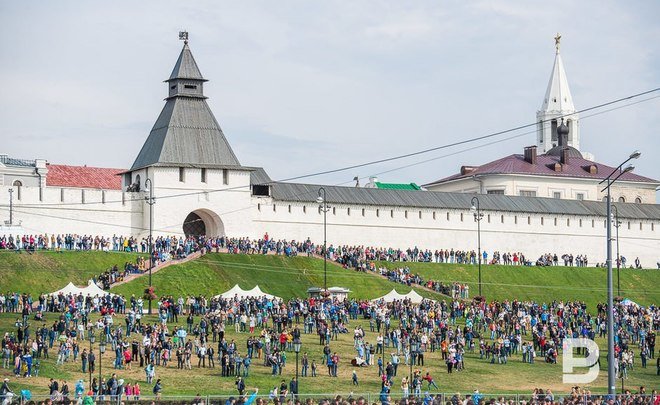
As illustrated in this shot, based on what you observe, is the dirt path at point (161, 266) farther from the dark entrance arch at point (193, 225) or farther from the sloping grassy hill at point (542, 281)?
the sloping grassy hill at point (542, 281)

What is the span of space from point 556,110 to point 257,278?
218ft

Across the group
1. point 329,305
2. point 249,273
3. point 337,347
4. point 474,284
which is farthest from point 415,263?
point 337,347

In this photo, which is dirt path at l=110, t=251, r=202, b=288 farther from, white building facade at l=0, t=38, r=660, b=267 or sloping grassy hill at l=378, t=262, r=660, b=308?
sloping grassy hill at l=378, t=262, r=660, b=308

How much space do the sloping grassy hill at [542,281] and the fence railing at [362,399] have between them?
Result: 34843 mm

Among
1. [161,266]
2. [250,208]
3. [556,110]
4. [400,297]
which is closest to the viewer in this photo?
[400,297]

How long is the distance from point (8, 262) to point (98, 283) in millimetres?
5344

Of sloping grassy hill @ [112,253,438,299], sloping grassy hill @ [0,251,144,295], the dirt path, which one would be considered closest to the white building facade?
the dirt path

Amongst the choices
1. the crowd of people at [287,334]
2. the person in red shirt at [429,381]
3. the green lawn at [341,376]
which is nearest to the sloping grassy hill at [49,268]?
the crowd of people at [287,334]

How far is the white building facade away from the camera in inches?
3263

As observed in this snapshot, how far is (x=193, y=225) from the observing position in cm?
8594

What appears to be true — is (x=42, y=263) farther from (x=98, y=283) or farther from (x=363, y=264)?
(x=363, y=264)

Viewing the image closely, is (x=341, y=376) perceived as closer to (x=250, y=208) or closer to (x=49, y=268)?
(x=49, y=268)

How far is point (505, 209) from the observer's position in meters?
100

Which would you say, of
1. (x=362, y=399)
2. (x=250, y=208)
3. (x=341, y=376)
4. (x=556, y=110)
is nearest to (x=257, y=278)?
(x=250, y=208)
